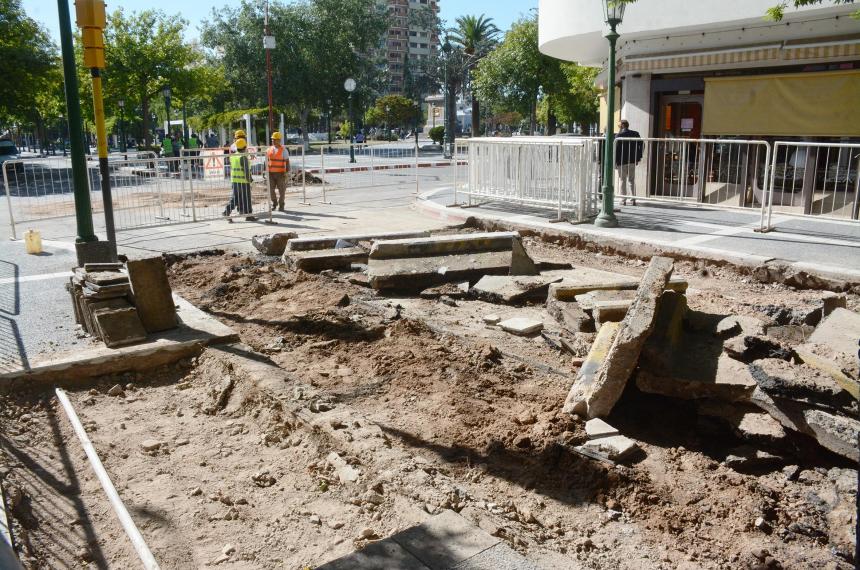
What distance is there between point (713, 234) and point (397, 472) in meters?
9.20

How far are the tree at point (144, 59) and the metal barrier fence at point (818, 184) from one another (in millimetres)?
38381

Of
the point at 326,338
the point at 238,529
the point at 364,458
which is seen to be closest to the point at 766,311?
the point at 326,338

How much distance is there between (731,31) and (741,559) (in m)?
14.1

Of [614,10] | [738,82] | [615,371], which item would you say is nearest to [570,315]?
[615,371]

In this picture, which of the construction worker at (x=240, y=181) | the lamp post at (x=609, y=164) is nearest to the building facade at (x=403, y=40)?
the construction worker at (x=240, y=181)

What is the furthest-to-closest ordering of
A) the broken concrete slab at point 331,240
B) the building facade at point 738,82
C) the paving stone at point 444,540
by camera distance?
the building facade at point 738,82 → the broken concrete slab at point 331,240 → the paving stone at point 444,540

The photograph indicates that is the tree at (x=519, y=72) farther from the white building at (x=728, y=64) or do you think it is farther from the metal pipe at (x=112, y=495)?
the metal pipe at (x=112, y=495)

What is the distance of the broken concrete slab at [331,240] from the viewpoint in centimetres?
1105

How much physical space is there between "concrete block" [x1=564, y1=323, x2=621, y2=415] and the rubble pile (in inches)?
155

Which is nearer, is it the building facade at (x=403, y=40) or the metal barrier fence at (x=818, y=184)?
the metal barrier fence at (x=818, y=184)

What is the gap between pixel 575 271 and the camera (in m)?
9.66

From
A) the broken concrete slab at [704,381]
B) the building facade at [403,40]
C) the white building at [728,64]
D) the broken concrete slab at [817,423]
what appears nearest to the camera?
the broken concrete slab at [817,423]

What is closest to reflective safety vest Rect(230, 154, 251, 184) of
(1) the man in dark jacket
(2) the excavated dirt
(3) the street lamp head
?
(3) the street lamp head

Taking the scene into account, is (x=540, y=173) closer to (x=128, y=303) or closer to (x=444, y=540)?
(x=128, y=303)
